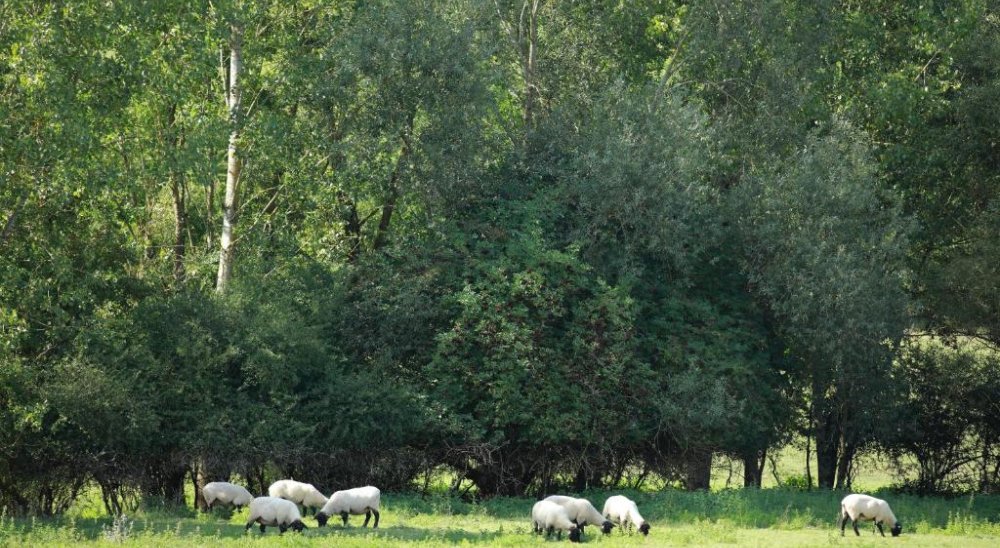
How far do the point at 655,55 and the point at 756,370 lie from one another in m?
11.4

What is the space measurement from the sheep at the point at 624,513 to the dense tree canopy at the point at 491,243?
692 cm

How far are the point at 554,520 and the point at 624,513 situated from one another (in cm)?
214

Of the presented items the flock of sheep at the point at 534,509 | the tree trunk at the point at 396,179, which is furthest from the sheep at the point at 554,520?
the tree trunk at the point at 396,179

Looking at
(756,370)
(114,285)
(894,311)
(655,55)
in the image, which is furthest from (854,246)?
(114,285)

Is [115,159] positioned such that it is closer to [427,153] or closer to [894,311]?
[427,153]

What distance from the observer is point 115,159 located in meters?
30.8

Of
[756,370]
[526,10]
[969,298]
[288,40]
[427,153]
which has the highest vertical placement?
[526,10]

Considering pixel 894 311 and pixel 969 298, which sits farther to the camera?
pixel 969 298

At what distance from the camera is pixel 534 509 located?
924 inches

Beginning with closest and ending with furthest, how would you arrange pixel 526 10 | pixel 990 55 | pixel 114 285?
pixel 114 285, pixel 990 55, pixel 526 10

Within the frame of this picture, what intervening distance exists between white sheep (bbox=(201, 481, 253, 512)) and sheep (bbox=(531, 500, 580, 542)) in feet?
19.6

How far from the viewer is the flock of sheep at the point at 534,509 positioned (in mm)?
22562

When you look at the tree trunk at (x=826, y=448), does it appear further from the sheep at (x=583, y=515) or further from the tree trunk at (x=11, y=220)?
the tree trunk at (x=11, y=220)

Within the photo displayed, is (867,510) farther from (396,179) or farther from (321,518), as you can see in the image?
(396,179)
